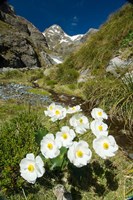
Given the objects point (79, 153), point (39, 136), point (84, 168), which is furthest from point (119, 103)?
point (79, 153)

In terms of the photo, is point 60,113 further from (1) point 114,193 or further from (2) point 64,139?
(1) point 114,193

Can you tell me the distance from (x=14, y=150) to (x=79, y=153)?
970 millimetres

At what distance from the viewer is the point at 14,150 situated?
3500 millimetres

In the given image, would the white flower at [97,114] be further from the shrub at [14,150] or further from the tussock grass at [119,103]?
the tussock grass at [119,103]

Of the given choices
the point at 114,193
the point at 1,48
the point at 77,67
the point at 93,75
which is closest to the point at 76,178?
the point at 114,193

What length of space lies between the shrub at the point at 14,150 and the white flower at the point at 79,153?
0.77 meters

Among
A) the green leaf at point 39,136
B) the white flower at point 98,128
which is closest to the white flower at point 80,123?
the white flower at point 98,128

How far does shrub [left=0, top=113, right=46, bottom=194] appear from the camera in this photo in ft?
10.9

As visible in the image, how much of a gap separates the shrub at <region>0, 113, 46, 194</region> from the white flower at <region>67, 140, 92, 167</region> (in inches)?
30.3

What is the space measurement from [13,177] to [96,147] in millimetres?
1079

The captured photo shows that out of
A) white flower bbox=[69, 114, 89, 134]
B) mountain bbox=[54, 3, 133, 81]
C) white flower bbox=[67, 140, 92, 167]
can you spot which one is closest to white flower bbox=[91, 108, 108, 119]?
white flower bbox=[69, 114, 89, 134]

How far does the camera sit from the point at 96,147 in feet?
9.70

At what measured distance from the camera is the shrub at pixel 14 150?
3.31m

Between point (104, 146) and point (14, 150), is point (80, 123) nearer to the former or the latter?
point (104, 146)
